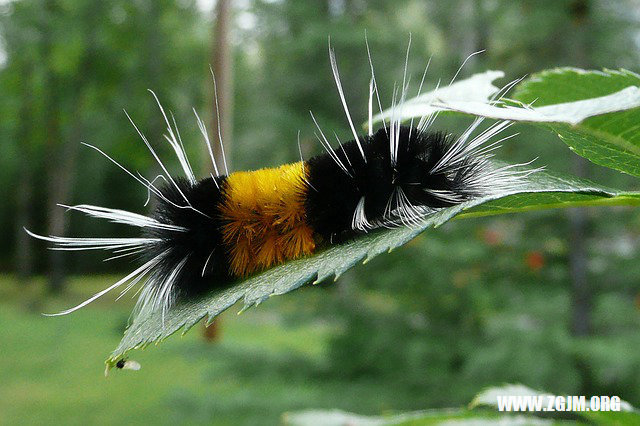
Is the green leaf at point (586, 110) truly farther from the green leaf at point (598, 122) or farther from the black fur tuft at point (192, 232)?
the black fur tuft at point (192, 232)

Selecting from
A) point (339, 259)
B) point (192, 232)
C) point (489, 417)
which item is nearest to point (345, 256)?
point (339, 259)

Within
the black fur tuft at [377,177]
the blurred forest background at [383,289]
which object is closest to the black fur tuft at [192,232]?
the black fur tuft at [377,177]

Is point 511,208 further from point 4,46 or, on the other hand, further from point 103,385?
point 4,46

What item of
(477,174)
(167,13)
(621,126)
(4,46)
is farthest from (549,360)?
(4,46)

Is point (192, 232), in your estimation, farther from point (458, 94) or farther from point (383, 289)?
point (383, 289)

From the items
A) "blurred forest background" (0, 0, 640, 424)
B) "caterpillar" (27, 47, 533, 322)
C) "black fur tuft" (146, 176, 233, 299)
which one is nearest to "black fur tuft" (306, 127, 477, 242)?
"caterpillar" (27, 47, 533, 322)
